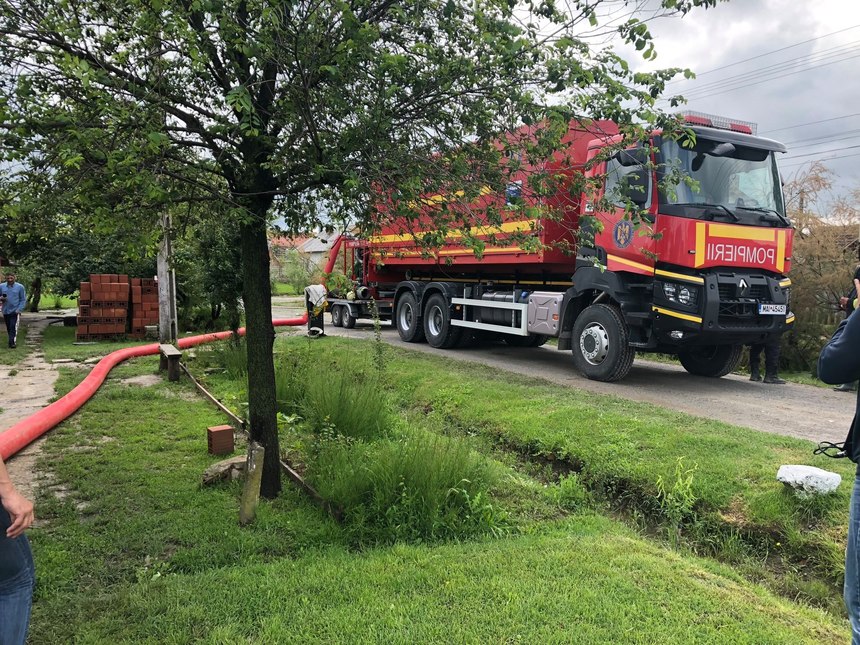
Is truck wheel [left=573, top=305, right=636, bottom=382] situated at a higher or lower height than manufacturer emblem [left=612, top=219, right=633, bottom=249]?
lower

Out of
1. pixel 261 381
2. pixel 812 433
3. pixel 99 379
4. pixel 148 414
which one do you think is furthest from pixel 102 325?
pixel 812 433

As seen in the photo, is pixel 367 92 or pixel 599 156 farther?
pixel 599 156

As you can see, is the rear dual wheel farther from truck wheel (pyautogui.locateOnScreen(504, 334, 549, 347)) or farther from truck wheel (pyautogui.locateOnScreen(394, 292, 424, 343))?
truck wheel (pyautogui.locateOnScreen(504, 334, 549, 347))

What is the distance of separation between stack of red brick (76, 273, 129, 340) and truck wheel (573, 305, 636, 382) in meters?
10.9

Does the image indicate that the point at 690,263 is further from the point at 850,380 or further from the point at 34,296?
the point at 34,296

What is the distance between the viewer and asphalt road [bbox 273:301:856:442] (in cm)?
646

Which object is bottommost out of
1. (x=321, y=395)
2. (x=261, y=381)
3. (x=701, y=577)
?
(x=701, y=577)

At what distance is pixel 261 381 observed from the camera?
4.30m

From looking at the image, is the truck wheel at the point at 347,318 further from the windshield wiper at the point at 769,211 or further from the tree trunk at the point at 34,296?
the tree trunk at the point at 34,296

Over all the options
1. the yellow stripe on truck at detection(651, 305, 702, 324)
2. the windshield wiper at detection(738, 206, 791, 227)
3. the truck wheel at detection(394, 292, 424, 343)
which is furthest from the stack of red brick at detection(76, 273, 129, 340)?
the windshield wiper at detection(738, 206, 791, 227)

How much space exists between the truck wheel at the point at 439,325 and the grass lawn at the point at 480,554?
6.37m

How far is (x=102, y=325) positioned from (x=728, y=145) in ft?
44.8

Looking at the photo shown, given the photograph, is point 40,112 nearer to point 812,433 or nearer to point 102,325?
point 812,433

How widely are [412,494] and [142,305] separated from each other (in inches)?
510
